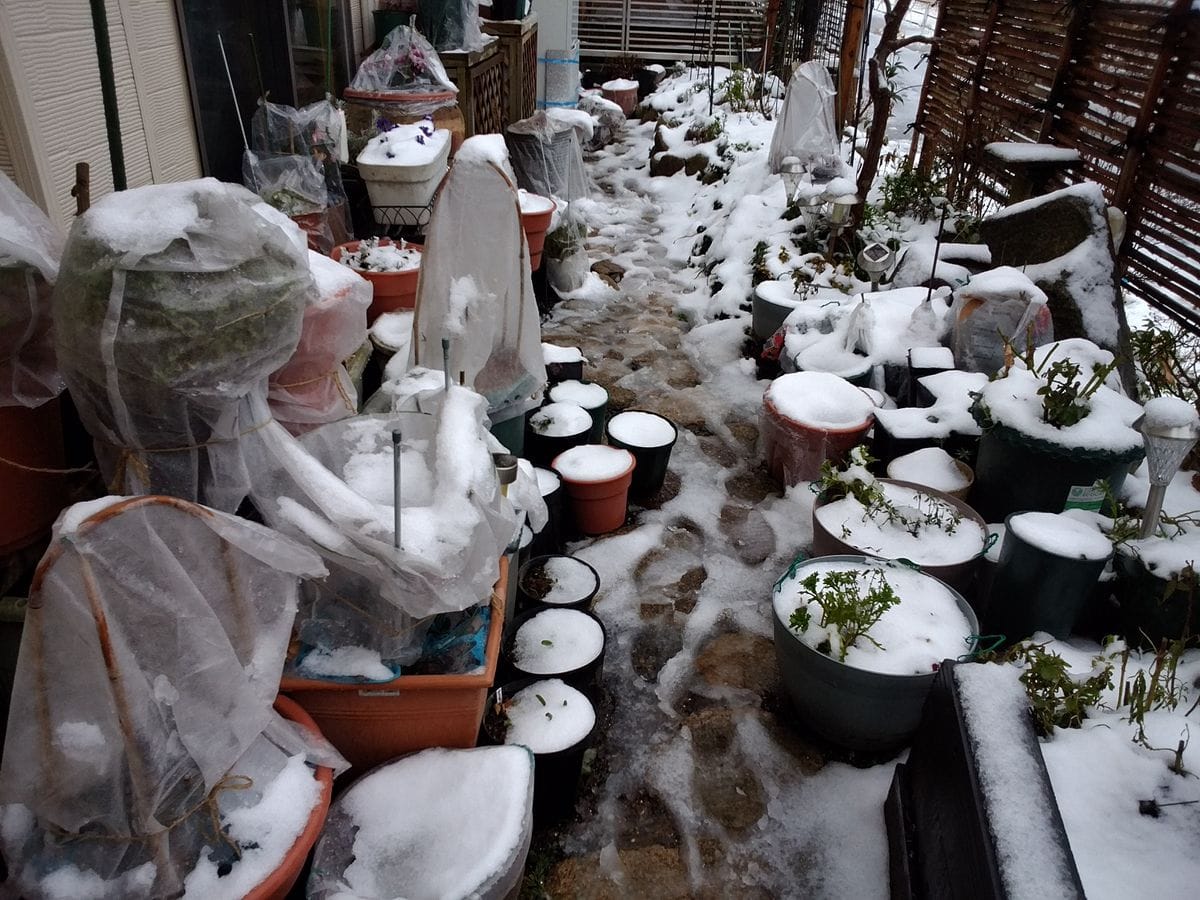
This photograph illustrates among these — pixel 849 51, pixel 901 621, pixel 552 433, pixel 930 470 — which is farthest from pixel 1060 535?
pixel 849 51

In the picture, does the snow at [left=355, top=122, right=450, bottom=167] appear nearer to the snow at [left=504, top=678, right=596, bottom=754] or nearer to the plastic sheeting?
the plastic sheeting

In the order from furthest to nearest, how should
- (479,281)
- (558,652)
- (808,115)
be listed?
(808,115)
(479,281)
(558,652)

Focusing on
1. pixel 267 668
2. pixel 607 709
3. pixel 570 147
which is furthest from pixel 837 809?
pixel 570 147

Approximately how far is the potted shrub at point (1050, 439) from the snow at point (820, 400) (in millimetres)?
723

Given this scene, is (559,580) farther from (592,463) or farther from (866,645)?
(866,645)

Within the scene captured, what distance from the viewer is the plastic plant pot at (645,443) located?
13.3 feet

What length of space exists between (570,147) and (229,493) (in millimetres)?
6448

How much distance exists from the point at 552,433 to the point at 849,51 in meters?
5.85

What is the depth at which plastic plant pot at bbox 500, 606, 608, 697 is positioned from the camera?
271cm

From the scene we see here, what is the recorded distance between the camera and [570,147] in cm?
750

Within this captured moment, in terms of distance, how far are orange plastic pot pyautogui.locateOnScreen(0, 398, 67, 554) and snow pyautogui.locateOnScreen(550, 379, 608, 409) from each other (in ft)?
8.23

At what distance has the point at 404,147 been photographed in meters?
4.84

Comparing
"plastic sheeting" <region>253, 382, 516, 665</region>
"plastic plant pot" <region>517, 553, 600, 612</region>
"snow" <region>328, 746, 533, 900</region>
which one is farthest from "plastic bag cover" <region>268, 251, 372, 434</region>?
"plastic plant pot" <region>517, 553, 600, 612</region>

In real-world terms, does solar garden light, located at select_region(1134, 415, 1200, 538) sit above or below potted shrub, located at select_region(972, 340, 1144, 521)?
above
